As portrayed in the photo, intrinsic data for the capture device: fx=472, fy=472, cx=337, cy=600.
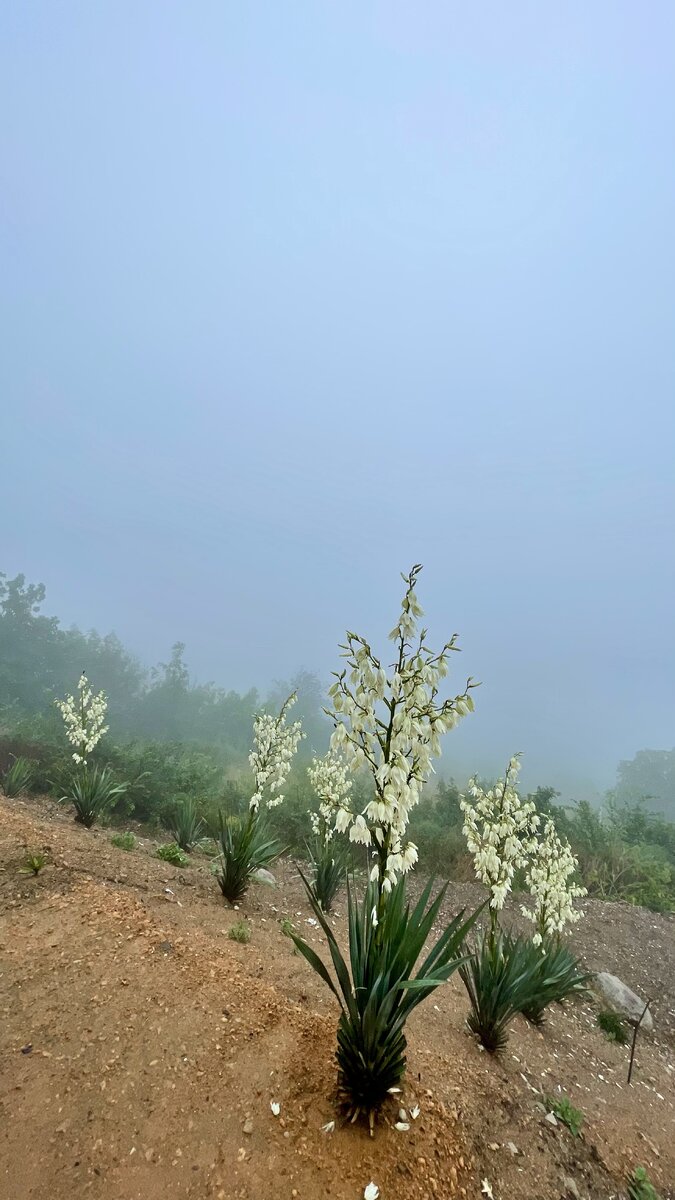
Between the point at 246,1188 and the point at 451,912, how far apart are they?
865cm

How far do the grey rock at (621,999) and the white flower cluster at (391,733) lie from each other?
6706mm

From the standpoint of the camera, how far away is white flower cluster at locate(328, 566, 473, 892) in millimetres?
2939

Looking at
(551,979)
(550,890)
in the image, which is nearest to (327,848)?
(550,890)

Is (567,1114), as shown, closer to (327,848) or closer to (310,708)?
(327,848)

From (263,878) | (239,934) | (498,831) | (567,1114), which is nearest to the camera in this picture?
(567,1114)

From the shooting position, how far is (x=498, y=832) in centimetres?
481

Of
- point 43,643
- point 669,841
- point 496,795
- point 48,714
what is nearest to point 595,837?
point 669,841

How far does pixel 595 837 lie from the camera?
17172mm

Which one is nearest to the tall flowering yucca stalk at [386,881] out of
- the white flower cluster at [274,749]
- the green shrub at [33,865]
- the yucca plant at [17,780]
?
the green shrub at [33,865]

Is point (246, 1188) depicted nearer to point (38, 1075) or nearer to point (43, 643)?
point (38, 1075)

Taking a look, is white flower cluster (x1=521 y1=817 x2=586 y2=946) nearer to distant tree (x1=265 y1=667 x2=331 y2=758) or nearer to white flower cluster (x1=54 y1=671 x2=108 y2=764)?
white flower cluster (x1=54 y1=671 x2=108 y2=764)

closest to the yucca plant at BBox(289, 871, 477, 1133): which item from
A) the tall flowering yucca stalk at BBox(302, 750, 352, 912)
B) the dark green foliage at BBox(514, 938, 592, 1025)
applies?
the dark green foliage at BBox(514, 938, 592, 1025)

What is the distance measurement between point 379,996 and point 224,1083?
1150 millimetres

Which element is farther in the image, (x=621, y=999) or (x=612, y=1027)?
(x=621, y=999)
